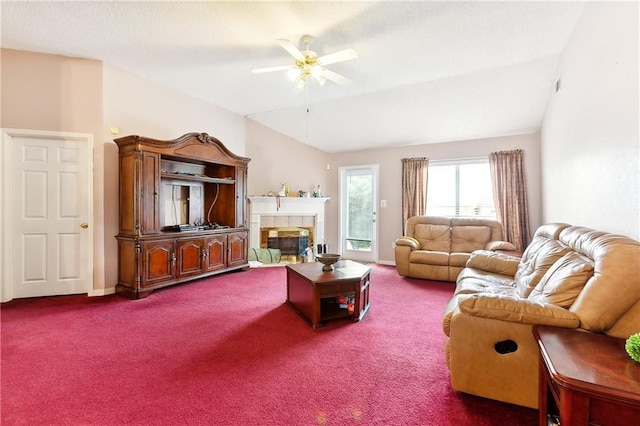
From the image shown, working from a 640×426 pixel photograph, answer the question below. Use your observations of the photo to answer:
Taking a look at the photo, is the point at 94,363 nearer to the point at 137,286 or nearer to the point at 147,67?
the point at 137,286

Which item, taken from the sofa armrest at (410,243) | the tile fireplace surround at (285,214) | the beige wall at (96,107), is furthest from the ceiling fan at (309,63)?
the tile fireplace surround at (285,214)

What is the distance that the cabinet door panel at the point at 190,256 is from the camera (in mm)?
3939

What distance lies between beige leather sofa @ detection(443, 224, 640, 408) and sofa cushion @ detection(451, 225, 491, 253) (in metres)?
2.66

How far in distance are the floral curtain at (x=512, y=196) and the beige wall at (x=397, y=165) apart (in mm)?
122

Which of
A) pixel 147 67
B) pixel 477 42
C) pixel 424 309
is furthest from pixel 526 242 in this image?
pixel 147 67

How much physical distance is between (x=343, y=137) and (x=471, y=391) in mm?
4630

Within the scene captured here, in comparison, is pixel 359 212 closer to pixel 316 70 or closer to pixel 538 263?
pixel 316 70

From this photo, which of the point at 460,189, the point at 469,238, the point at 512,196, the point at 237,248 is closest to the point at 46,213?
the point at 237,248

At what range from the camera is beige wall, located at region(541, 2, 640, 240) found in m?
1.74

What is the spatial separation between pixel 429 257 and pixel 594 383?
3.47 meters

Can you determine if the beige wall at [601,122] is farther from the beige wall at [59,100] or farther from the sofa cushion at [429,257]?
the beige wall at [59,100]

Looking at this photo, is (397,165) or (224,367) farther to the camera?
(397,165)

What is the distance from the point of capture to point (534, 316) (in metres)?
1.50

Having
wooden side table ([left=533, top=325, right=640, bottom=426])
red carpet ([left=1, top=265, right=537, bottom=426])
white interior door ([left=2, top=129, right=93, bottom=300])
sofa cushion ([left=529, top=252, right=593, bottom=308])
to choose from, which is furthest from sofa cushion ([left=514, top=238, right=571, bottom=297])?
white interior door ([left=2, top=129, right=93, bottom=300])
